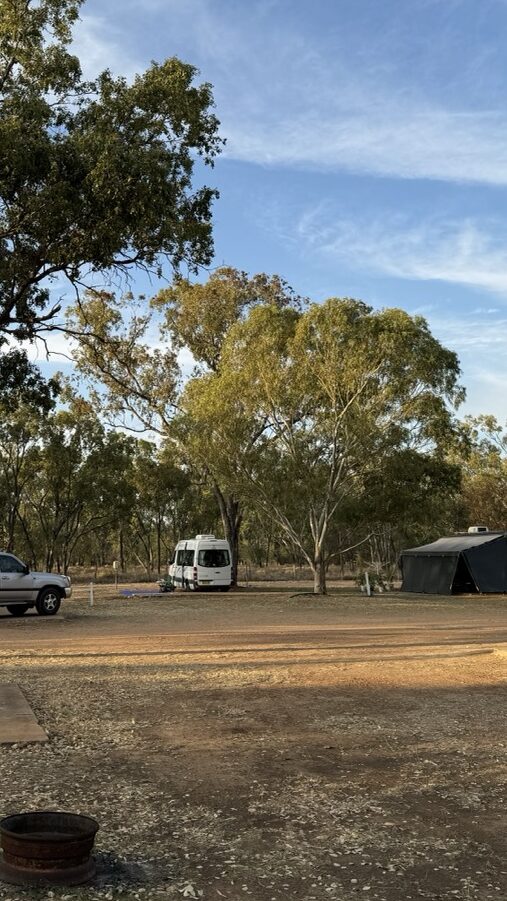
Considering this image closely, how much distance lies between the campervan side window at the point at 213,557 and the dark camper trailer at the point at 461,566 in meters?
8.45

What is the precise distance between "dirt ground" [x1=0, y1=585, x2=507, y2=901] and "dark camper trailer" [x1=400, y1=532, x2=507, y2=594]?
19832 millimetres

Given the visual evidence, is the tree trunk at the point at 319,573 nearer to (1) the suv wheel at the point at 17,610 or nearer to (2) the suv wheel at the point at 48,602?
(2) the suv wheel at the point at 48,602

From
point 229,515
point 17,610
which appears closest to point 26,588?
point 17,610

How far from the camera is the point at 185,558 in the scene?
3562cm

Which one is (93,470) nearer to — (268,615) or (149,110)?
(268,615)

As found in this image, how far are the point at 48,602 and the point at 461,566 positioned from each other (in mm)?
19515

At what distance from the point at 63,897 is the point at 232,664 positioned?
27.6ft

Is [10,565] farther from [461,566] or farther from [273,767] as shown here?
[461,566]

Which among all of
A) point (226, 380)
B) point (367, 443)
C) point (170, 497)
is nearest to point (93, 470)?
point (170, 497)

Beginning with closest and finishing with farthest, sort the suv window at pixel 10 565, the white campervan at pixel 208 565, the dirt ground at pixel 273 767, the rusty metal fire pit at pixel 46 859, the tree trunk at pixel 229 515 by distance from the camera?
the rusty metal fire pit at pixel 46 859
the dirt ground at pixel 273 767
the suv window at pixel 10 565
the white campervan at pixel 208 565
the tree trunk at pixel 229 515

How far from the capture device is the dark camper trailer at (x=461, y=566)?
3391 centimetres

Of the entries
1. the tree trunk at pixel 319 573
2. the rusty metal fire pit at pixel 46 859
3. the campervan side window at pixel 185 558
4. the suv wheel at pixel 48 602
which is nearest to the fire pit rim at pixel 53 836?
the rusty metal fire pit at pixel 46 859

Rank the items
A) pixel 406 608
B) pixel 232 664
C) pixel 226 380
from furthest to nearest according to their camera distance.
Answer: pixel 226 380 → pixel 406 608 → pixel 232 664

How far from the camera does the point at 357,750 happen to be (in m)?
7.14
